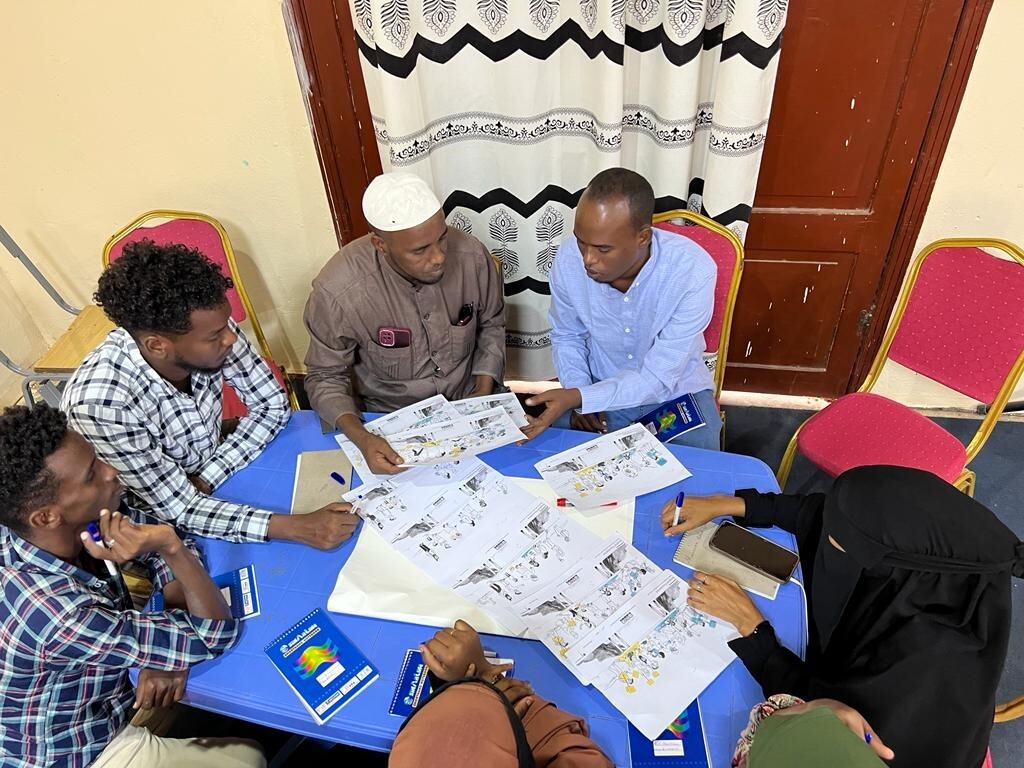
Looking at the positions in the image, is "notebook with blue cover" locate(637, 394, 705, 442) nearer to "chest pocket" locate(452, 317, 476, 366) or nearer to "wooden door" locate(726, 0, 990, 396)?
"chest pocket" locate(452, 317, 476, 366)

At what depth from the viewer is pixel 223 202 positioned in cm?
302

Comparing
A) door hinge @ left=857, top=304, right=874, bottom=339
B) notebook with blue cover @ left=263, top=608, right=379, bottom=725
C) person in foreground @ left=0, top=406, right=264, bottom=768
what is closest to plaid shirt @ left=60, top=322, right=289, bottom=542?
person in foreground @ left=0, top=406, right=264, bottom=768

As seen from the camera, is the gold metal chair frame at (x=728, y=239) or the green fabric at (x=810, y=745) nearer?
the green fabric at (x=810, y=745)

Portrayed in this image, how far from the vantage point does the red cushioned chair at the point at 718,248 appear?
7.78 ft

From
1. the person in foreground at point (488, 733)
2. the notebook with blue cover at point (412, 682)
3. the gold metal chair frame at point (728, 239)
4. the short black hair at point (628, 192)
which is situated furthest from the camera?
the gold metal chair frame at point (728, 239)

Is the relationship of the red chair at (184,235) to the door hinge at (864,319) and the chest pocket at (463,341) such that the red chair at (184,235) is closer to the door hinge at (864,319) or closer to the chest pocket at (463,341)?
the chest pocket at (463,341)

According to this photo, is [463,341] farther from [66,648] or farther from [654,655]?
[66,648]

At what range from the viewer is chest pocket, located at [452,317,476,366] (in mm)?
2450

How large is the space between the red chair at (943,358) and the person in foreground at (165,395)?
1761 millimetres

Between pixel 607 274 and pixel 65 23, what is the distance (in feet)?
7.43

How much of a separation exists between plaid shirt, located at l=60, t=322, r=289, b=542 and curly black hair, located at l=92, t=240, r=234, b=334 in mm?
110

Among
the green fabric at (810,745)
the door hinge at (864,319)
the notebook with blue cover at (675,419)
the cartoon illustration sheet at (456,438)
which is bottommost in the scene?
the door hinge at (864,319)

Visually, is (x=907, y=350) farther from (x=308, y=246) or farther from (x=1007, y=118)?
(x=308, y=246)

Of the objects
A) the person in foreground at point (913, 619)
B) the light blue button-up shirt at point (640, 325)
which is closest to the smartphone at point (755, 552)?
the person in foreground at point (913, 619)
